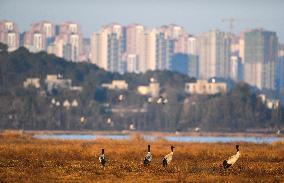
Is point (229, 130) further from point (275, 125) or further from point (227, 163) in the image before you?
point (227, 163)

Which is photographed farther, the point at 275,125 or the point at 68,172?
the point at 275,125

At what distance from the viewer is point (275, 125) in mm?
195750

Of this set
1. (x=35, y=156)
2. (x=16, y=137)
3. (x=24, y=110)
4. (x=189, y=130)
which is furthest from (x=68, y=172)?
(x=189, y=130)

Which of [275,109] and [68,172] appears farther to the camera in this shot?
[275,109]

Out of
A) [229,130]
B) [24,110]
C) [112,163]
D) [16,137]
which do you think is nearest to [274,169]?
[112,163]

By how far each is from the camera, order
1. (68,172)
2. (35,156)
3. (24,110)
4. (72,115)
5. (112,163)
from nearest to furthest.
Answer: (68,172)
(112,163)
(35,156)
(24,110)
(72,115)

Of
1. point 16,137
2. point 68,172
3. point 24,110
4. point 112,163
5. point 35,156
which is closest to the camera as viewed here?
point 68,172

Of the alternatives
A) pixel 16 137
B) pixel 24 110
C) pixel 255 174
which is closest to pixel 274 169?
pixel 255 174

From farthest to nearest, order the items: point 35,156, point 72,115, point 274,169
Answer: point 72,115, point 35,156, point 274,169

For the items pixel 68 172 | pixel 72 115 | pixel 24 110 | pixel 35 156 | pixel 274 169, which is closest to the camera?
pixel 68 172

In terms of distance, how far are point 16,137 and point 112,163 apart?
37.6 meters

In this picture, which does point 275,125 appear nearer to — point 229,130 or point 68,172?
point 229,130

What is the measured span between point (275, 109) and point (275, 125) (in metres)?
2.91

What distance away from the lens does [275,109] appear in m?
196
